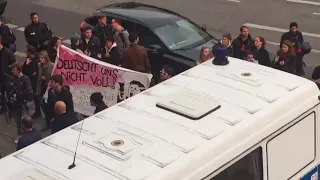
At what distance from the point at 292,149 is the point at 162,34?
22.6 ft

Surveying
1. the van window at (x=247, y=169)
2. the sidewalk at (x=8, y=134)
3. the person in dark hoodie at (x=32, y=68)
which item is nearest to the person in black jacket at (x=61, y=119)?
the sidewalk at (x=8, y=134)

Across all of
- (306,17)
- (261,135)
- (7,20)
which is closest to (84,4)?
(7,20)

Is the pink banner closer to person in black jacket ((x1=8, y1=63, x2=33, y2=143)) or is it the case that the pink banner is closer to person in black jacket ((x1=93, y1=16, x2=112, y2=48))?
person in black jacket ((x1=8, y1=63, x2=33, y2=143))

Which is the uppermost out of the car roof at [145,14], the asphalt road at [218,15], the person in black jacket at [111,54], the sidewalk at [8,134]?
the car roof at [145,14]

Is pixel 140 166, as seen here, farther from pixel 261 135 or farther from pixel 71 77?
pixel 71 77

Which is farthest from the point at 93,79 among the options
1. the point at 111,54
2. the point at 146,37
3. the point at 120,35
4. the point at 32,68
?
the point at 146,37

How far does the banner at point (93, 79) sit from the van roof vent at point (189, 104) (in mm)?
3427

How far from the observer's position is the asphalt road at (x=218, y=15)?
56.0 feet

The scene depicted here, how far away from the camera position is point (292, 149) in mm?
6715

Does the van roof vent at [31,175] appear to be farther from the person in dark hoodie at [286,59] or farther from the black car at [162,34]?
the black car at [162,34]

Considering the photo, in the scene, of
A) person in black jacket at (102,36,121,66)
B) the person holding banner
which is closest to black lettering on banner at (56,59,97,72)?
the person holding banner

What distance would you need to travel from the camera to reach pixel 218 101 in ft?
21.7

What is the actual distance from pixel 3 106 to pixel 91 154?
656 centimetres

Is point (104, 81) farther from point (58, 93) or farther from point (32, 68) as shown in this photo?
point (32, 68)
